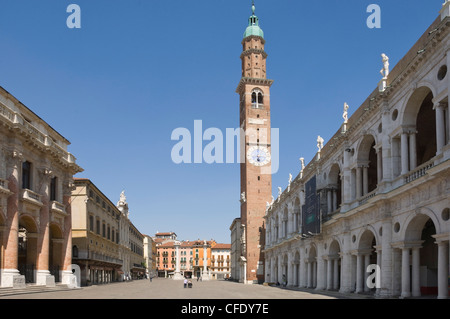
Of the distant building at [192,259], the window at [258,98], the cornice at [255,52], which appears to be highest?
the cornice at [255,52]

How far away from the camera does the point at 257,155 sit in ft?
290

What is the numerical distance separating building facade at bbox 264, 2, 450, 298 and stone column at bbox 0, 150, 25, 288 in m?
22.5

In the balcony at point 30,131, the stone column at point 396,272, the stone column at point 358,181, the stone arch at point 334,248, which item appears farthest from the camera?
the stone arch at point 334,248

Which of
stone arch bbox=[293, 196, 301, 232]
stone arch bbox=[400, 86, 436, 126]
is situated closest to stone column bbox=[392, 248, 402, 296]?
stone arch bbox=[400, 86, 436, 126]

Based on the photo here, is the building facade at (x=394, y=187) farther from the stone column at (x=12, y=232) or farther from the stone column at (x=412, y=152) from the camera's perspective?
the stone column at (x=12, y=232)

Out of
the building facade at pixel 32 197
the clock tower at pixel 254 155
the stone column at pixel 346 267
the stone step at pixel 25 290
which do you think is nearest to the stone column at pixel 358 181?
the stone column at pixel 346 267

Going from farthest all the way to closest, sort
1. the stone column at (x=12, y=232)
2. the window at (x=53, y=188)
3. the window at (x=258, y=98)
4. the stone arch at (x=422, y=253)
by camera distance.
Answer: the window at (x=258, y=98), the window at (x=53, y=188), the stone column at (x=12, y=232), the stone arch at (x=422, y=253)

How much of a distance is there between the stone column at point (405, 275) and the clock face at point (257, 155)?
202ft

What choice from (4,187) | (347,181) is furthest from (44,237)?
(347,181)

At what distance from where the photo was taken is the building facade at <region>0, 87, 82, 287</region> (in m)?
33.2

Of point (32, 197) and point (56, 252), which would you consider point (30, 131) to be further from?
point (56, 252)

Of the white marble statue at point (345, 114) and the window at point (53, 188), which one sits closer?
the white marble statue at point (345, 114)

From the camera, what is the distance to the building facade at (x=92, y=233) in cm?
5656

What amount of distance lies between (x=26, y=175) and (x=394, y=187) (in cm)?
2623
